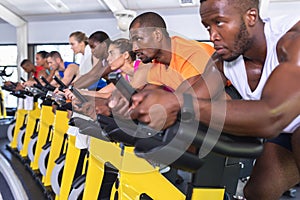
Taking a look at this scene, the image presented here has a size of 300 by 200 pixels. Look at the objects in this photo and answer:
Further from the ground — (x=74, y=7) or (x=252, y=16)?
(x=74, y=7)

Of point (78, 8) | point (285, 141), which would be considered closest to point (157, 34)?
point (285, 141)

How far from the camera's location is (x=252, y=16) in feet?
3.66

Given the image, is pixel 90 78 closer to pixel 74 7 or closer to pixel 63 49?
pixel 74 7

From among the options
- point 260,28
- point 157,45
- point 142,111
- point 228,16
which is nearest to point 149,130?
point 142,111

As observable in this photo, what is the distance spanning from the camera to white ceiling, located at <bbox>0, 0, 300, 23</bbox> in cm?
650

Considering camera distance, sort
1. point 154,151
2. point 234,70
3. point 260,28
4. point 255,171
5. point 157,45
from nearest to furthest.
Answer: point 154,151 < point 260,28 < point 234,70 < point 255,171 < point 157,45

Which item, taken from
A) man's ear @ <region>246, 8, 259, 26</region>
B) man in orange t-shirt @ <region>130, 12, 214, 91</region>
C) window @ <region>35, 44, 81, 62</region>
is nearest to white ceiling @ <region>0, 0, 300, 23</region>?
window @ <region>35, 44, 81, 62</region>

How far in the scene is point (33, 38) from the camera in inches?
328

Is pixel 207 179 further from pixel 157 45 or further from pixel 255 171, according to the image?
pixel 157 45

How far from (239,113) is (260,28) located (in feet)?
1.83

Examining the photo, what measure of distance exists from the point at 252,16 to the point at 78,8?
6.58 meters

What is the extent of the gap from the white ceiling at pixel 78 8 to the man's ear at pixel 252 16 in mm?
5212

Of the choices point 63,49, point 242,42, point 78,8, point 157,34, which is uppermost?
point 78,8

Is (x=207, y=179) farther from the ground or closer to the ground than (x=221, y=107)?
closer to the ground
